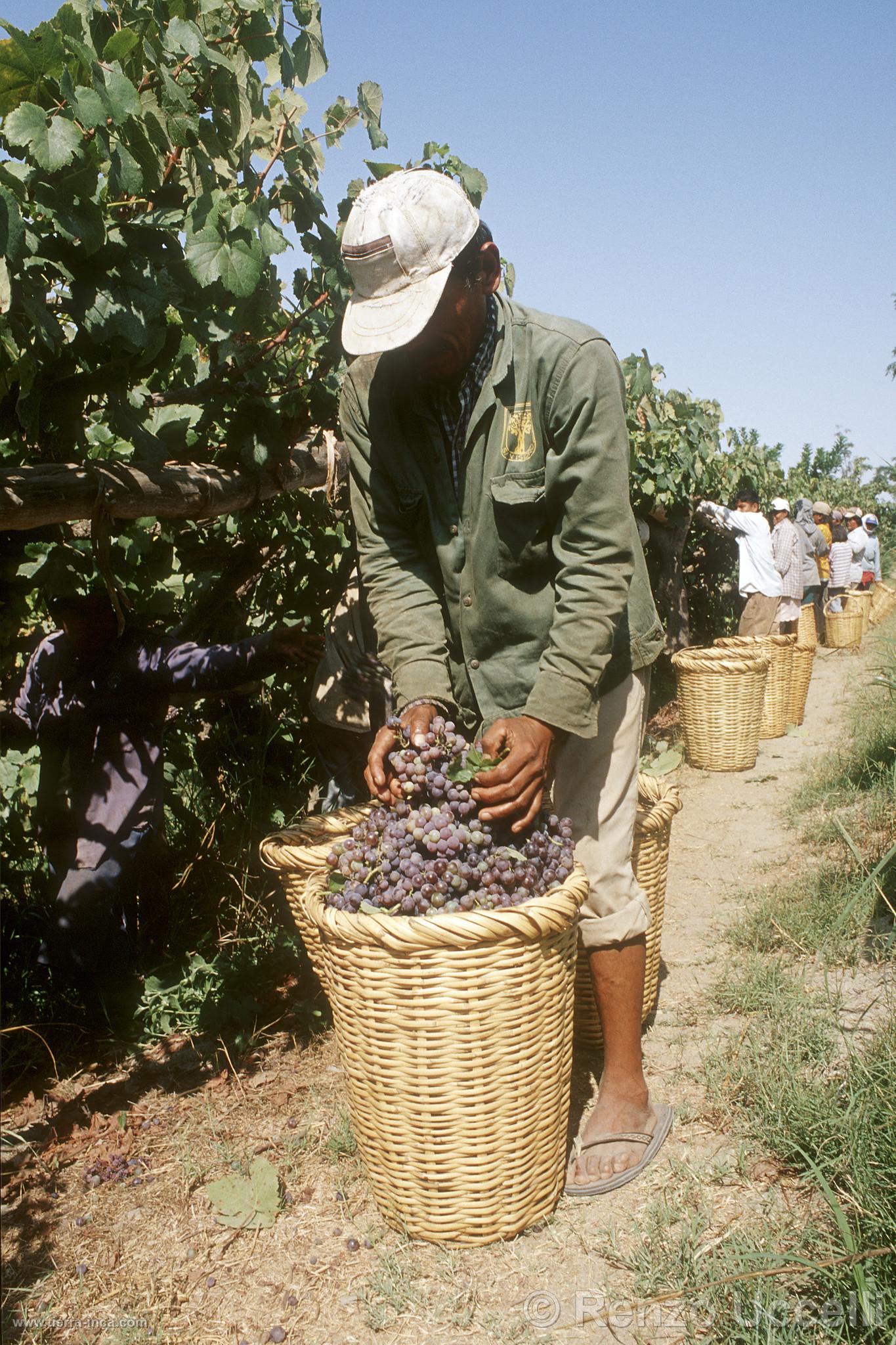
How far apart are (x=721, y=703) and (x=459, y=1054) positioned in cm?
499

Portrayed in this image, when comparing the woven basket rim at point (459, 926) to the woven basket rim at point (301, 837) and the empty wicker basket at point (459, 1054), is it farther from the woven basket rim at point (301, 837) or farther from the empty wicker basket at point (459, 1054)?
the woven basket rim at point (301, 837)

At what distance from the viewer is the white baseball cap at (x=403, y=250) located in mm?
1993

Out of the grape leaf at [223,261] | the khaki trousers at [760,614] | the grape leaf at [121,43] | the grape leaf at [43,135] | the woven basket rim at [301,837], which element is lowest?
the woven basket rim at [301,837]

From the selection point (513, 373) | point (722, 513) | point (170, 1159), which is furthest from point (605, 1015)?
point (722, 513)

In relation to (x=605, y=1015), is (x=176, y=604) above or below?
above

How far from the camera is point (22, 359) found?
2.14 metres

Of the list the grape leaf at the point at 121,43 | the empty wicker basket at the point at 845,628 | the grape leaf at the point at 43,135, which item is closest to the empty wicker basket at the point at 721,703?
the grape leaf at the point at 121,43

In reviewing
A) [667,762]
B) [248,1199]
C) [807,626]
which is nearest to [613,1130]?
[248,1199]

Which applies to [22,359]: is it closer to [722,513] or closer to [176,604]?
[176,604]

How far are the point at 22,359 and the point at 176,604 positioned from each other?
6.81 ft

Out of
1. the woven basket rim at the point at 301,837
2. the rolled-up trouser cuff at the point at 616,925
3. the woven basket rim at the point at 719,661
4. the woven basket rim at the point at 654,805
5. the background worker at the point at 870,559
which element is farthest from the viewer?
the background worker at the point at 870,559

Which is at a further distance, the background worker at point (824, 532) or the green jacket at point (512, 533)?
the background worker at point (824, 532)

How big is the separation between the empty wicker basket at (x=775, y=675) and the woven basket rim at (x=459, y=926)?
566 cm

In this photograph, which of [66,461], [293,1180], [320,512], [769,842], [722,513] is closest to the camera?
[293,1180]
